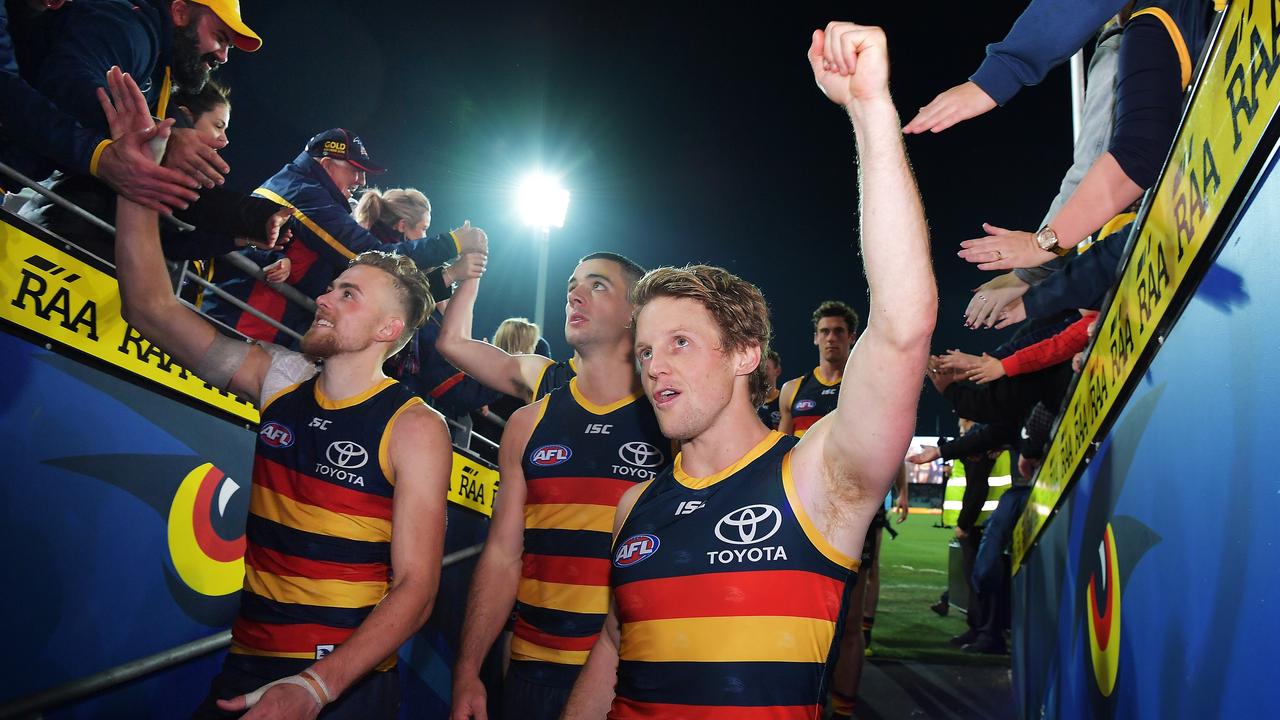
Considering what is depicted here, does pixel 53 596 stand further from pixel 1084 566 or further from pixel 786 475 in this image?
pixel 1084 566

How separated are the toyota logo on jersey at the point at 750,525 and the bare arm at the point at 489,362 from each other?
225 centimetres

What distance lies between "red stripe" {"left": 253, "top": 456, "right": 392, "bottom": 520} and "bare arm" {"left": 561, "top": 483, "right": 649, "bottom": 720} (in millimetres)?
1004

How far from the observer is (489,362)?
13.6 feet

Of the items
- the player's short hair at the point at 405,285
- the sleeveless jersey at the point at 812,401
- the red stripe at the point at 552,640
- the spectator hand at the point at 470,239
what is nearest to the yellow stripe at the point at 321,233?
the spectator hand at the point at 470,239

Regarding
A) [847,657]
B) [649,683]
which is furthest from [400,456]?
[847,657]

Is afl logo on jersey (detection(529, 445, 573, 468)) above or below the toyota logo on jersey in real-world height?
above

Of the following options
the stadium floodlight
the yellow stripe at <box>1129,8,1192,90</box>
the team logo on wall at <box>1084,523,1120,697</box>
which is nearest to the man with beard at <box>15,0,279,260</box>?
the yellow stripe at <box>1129,8,1192,90</box>

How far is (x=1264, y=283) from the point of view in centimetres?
139

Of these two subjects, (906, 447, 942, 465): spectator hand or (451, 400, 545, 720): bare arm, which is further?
(906, 447, 942, 465): spectator hand

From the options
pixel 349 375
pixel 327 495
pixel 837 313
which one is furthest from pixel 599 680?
pixel 837 313

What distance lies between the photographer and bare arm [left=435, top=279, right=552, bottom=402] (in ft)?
13.6

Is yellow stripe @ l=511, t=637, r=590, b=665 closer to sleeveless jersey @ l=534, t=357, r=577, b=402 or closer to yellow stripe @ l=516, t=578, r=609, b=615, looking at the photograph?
yellow stripe @ l=516, t=578, r=609, b=615

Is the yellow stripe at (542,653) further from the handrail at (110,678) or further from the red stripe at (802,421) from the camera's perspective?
the red stripe at (802,421)

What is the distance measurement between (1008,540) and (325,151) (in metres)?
6.10
